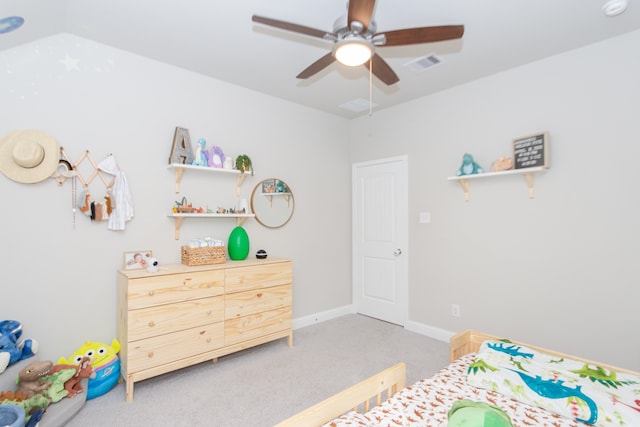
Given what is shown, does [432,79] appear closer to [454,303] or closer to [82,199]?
[454,303]

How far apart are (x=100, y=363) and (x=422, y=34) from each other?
3135 mm

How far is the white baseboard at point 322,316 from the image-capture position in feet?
12.4

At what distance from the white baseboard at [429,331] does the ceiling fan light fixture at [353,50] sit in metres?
2.89

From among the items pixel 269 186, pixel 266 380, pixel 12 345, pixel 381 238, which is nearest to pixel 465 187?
pixel 381 238

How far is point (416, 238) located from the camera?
3.70 m

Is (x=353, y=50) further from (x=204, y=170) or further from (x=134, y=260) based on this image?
(x=134, y=260)

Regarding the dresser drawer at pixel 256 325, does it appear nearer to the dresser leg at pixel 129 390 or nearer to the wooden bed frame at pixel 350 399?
the dresser leg at pixel 129 390

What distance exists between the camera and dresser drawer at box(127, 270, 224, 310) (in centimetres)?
230

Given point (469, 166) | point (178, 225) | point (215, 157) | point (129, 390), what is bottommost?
point (129, 390)

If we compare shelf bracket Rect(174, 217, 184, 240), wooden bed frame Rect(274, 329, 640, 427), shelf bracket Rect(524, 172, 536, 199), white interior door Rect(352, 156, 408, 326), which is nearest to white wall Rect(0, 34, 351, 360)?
shelf bracket Rect(174, 217, 184, 240)

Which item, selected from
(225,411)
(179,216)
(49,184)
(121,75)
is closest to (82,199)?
(49,184)

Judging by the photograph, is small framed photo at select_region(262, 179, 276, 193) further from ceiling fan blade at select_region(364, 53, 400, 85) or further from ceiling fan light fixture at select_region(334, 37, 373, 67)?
ceiling fan light fixture at select_region(334, 37, 373, 67)

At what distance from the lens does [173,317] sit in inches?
97.0

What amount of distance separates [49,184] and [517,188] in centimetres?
391
